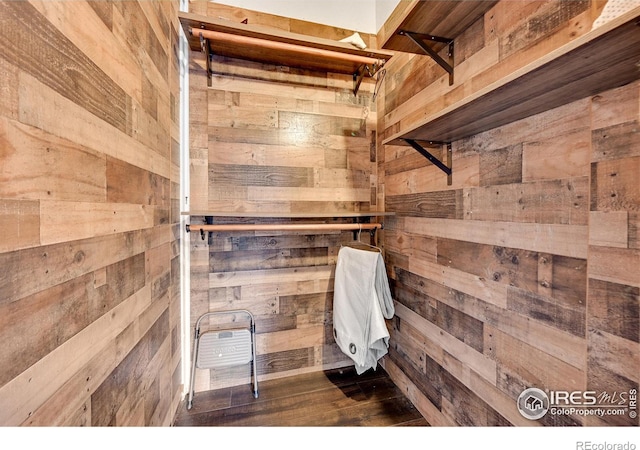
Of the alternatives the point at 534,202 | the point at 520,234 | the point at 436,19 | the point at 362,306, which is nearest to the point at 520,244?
the point at 520,234

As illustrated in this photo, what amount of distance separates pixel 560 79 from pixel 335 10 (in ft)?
5.24

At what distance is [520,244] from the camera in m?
0.93

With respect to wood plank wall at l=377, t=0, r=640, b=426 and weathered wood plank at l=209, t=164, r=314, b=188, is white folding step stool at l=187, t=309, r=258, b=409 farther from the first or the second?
wood plank wall at l=377, t=0, r=640, b=426

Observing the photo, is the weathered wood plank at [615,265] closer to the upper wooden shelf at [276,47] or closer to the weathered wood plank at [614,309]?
the weathered wood plank at [614,309]

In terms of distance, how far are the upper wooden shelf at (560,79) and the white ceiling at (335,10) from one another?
123 cm

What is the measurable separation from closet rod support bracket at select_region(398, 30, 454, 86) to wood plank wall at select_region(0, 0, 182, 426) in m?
1.12

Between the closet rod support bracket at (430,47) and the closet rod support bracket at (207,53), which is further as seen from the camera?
the closet rod support bracket at (207,53)

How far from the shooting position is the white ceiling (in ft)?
5.33

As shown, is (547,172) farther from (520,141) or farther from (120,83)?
(120,83)

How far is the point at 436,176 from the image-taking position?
52.9 inches

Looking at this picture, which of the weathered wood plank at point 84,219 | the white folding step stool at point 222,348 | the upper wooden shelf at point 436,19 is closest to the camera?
the weathered wood plank at point 84,219

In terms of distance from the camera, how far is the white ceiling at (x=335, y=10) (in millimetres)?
1626

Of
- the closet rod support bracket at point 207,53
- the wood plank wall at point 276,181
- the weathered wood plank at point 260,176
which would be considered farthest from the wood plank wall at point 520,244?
the closet rod support bracket at point 207,53

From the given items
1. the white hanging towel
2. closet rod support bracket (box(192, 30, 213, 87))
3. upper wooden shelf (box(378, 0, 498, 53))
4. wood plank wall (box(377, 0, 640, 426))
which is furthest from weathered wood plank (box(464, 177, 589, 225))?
closet rod support bracket (box(192, 30, 213, 87))
